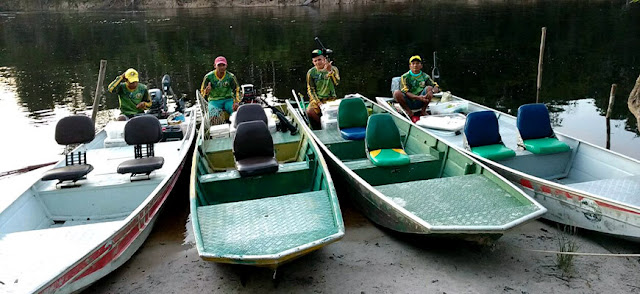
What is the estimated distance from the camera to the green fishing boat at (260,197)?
5.06 metres

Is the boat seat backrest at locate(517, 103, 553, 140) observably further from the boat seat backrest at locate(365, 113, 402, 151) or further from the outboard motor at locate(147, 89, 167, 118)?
the outboard motor at locate(147, 89, 167, 118)

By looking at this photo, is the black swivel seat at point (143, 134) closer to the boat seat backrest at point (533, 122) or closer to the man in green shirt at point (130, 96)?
the man in green shirt at point (130, 96)

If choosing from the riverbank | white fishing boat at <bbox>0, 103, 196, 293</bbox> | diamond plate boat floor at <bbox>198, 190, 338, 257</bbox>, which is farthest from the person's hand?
the riverbank

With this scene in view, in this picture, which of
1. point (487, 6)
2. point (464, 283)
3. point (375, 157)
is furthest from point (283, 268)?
point (487, 6)

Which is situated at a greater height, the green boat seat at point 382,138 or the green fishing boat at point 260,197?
the green boat seat at point 382,138

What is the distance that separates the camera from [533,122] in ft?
26.3

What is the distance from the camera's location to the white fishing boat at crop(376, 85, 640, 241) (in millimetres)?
6000

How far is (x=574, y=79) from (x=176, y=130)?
47.4 feet

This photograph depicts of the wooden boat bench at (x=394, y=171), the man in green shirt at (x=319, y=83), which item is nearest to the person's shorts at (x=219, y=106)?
the man in green shirt at (x=319, y=83)

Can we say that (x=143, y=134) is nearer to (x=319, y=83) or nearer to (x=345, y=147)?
(x=345, y=147)

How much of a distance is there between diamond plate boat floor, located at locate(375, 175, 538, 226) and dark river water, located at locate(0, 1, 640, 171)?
6.30 m

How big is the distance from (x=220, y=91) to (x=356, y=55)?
1474 centimetres

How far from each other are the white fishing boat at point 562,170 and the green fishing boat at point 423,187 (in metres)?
0.59

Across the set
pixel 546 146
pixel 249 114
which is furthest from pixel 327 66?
pixel 546 146
